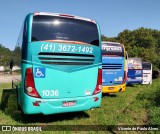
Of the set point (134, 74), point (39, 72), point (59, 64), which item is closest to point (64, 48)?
point (59, 64)

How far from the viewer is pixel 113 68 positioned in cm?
1473

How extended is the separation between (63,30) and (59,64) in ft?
3.65

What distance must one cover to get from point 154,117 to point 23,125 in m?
4.16

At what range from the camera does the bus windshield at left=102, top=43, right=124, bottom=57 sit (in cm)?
1482

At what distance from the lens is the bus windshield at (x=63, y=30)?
7992mm

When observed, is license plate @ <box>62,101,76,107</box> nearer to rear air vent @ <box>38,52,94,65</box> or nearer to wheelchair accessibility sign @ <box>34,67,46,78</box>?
wheelchair accessibility sign @ <box>34,67,46,78</box>

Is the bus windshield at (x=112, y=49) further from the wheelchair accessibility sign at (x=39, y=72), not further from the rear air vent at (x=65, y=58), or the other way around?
the wheelchair accessibility sign at (x=39, y=72)

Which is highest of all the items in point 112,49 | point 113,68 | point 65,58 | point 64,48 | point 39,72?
point 112,49


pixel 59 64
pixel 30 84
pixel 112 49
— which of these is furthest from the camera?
pixel 112 49

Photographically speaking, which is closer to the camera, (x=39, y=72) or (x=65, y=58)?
(x=39, y=72)

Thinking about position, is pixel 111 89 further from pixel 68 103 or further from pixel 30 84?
pixel 30 84

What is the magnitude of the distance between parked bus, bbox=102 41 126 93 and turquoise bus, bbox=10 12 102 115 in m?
5.46

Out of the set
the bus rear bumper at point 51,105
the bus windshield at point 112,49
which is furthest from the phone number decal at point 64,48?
the bus windshield at point 112,49

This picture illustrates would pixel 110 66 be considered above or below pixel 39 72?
above
